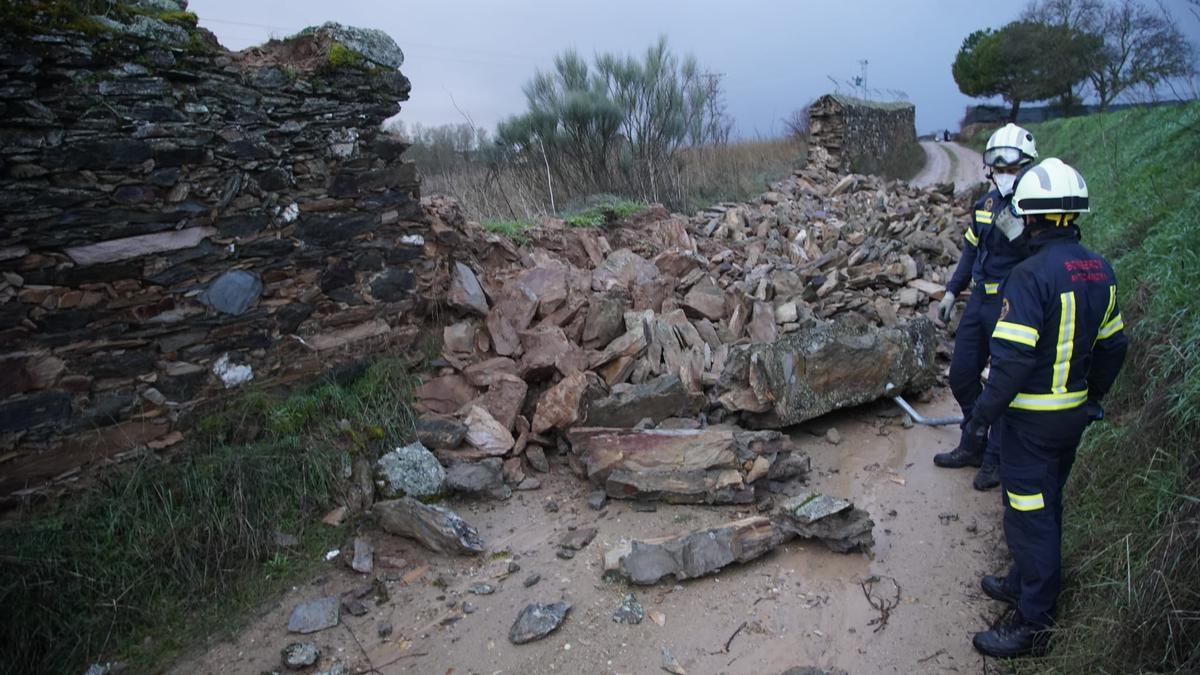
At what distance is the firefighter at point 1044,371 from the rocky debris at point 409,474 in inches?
119

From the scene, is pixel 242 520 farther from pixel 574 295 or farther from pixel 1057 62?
pixel 1057 62

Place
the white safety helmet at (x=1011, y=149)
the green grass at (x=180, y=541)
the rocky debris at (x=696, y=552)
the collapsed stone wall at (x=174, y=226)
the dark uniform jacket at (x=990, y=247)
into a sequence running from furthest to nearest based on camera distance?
the white safety helmet at (x=1011, y=149), the dark uniform jacket at (x=990, y=247), the collapsed stone wall at (x=174, y=226), the rocky debris at (x=696, y=552), the green grass at (x=180, y=541)

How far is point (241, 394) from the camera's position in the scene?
14.4ft

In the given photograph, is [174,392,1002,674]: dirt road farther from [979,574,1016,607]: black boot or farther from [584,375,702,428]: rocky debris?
[584,375,702,428]: rocky debris

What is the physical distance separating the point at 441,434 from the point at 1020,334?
11.0 feet

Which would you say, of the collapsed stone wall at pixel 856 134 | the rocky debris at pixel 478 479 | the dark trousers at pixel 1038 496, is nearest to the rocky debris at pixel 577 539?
the rocky debris at pixel 478 479

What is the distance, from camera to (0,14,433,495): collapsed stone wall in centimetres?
362

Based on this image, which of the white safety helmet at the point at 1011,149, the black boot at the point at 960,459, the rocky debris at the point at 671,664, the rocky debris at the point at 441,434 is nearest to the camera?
the rocky debris at the point at 671,664

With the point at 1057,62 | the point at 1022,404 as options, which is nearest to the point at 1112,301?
the point at 1022,404

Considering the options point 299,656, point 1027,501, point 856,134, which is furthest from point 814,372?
point 856,134

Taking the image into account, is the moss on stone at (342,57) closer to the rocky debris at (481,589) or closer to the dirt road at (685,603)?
the dirt road at (685,603)

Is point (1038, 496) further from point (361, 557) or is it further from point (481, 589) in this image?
point (361, 557)

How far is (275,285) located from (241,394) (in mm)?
755

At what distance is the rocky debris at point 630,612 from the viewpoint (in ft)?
10.5
